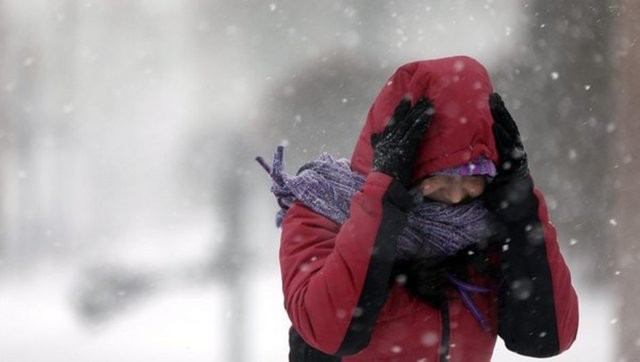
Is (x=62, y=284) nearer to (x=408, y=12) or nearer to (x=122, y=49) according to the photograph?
(x=122, y=49)

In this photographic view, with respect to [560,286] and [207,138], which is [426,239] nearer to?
[560,286]

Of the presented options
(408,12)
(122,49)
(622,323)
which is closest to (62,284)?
(122,49)

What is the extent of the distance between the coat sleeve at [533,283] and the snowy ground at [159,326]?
2.78 metres

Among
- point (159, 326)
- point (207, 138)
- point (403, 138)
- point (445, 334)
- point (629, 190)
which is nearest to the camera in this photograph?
point (403, 138)

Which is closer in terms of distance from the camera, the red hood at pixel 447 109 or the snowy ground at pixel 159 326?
the red hood at pixel 447 109

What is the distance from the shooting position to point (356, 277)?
1283mm

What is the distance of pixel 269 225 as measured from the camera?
5.73 m

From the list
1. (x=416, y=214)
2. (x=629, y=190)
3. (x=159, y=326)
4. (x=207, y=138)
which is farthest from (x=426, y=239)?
(x=207, y=138)

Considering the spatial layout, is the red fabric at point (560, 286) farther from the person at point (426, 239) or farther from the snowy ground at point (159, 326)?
the snowy ground at point (159, 326)

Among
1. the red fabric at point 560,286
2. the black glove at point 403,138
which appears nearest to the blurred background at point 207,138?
the red fabric at point 560,286

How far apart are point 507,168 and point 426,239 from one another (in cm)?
18

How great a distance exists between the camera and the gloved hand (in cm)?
132

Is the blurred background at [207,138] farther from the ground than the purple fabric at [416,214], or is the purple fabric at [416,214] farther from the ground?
the blurred background at [207,138]

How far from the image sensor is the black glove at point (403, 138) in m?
1.27
